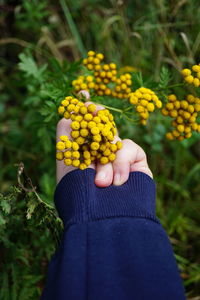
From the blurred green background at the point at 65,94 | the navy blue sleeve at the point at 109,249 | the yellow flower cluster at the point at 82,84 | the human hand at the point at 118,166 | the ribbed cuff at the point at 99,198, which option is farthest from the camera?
the blurred green background at the point at 65,94

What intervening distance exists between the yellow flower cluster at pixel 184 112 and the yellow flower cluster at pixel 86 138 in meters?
0.39

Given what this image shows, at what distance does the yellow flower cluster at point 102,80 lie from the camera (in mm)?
1886

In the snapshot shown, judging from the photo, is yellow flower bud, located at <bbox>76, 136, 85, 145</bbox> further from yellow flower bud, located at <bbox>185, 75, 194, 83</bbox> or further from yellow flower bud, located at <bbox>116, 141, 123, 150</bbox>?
yellow flower bud, located at <bbox>185, 75, 194, 83</bbox>

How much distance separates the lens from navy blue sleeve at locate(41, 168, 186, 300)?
4.23ft

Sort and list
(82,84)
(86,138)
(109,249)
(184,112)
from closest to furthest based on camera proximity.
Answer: (109,249), (86,138), (184,112), (82,84)

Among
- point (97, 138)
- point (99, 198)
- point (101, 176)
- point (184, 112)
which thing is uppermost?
point (184, 112)

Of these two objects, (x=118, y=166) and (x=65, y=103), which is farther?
(x=118, y=166)

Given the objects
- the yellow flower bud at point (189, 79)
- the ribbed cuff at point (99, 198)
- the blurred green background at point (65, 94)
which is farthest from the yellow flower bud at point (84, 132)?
the yellow flower bud at point (189, 79)

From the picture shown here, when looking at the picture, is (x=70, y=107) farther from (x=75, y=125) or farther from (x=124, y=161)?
(x=124, y=161)

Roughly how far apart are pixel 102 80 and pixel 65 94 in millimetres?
277

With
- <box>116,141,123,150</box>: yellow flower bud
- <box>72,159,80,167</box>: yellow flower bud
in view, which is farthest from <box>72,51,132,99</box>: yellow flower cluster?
<box>72,159,80,167</box>: yellow flower bud

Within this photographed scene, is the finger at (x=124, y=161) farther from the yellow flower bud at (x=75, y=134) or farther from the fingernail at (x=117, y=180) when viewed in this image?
the yellow flower bud at (x=75, y=134)

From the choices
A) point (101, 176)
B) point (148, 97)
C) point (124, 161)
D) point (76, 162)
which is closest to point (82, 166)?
point (76, 162)

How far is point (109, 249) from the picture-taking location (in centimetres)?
138
